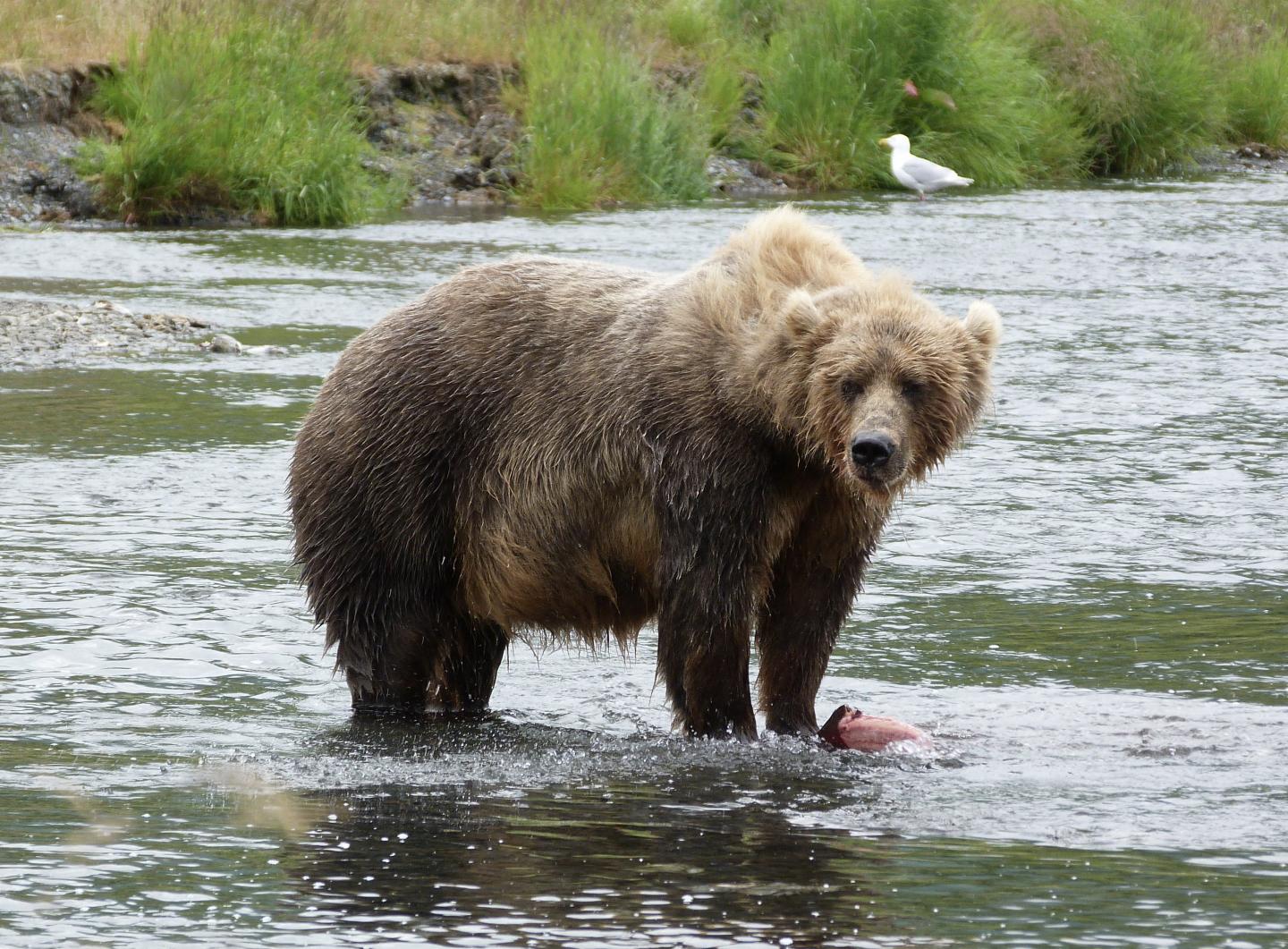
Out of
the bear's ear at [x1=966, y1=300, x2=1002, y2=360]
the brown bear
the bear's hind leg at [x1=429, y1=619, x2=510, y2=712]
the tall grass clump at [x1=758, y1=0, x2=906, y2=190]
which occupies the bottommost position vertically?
the bear's hind leg at [x1=429, y1=619, x2=510, y2=712]

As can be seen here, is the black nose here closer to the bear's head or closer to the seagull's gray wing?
the bear's head

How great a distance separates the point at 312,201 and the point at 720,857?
13946 millimetres

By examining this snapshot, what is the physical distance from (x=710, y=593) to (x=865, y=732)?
0.57m

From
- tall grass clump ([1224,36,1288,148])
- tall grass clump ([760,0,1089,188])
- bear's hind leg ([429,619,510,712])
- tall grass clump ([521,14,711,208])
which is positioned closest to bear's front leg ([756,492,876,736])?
bear's hind leg ([429,619,510,712])

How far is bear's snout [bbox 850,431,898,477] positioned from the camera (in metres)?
4.72

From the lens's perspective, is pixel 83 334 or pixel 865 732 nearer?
pixel 865 732

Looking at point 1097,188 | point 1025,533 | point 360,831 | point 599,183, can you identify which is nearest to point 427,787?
point 360,831

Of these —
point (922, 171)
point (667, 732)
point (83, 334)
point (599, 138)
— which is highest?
point (599, 138)

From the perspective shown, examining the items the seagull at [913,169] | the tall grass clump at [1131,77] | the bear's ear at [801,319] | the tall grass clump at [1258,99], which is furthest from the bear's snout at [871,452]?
the tall grass clump at [1258,99]

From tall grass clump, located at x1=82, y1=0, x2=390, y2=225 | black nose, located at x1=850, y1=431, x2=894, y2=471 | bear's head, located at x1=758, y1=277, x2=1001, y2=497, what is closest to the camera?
black nose, located at x1=850, y1=431, x2=894, y2=471

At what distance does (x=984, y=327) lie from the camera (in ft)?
16.8

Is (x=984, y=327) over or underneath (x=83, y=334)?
over

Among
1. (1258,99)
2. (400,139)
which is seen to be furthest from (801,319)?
(1258,99)

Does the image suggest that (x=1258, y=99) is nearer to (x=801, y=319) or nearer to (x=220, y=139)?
(x=220, y=139)
